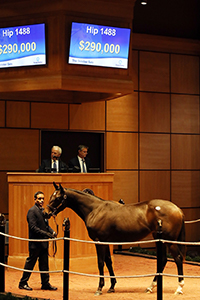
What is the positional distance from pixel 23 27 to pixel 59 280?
417 centimetres

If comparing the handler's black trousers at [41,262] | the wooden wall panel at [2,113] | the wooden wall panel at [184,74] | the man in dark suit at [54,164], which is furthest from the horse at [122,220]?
the wooden wall panel at [184,74]

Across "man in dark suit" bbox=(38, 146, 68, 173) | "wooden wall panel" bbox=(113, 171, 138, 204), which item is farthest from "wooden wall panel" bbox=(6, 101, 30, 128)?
"wooden wall panel" bbox=(113, 171, 138, 204)

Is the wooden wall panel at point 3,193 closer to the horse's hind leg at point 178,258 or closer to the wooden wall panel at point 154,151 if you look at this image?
the wooden wall panel at point 154,151

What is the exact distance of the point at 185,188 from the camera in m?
12.3

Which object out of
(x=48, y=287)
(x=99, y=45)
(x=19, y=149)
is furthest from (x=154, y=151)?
(x=48, y=287)

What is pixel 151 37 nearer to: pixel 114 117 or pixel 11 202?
pixel 114 117

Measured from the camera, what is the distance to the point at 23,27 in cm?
913

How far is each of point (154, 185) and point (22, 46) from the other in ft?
14.9

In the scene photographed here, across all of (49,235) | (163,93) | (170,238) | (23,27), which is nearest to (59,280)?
(49,235)

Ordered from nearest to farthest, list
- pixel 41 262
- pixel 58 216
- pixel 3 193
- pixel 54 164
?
pixel 41 262 → pixel 58 216 → pixel 54 164 → pixel 3 193

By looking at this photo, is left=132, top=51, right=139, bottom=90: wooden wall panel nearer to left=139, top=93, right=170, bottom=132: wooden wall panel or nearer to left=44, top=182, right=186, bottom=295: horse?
left=139, top=93, right=170, bottom=132: wooden wall panel

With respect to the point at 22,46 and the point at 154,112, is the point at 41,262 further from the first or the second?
the point at 154,112

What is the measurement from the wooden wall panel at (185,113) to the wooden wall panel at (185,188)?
99 cm

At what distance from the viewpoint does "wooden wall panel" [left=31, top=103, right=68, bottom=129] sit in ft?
36.0
